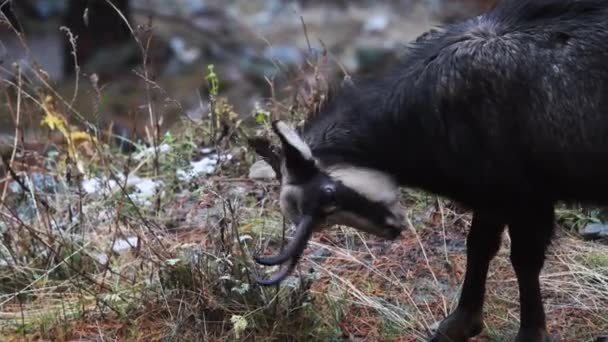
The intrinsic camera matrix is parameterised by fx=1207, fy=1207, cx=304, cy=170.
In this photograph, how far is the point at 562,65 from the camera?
4.04 meters

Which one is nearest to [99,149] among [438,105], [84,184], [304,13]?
[84,184]

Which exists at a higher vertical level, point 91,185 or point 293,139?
point 293,139

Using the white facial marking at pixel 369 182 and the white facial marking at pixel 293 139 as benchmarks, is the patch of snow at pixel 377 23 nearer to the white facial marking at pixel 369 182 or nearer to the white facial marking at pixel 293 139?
the white facial marking at pixel 369 182

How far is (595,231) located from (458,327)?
3.97ft

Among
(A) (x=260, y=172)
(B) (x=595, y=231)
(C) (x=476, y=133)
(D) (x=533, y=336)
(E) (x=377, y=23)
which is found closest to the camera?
(C) (x=476, y=133)

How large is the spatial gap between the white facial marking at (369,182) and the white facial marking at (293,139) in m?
0.15

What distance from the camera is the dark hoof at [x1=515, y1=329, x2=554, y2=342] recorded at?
14.8 feet

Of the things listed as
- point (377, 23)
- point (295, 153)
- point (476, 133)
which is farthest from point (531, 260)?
point (377, 23)

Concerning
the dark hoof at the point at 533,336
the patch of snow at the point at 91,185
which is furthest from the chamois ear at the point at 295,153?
the patch of snow at the point at 91,185

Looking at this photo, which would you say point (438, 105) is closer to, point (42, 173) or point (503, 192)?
point (503, 192)

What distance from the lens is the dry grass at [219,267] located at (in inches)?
187

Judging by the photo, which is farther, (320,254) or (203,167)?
(203,167)

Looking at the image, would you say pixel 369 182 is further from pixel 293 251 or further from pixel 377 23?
pixel 377 23

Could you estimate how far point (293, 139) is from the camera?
393cm
